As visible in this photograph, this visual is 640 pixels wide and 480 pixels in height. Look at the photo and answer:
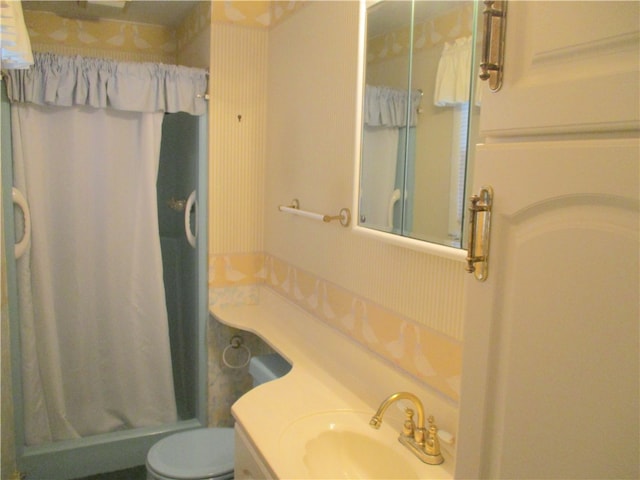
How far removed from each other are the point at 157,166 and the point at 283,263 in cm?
71

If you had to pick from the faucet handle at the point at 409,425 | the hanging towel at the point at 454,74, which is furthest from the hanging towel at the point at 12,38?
the faucet handle at the point at 409,425

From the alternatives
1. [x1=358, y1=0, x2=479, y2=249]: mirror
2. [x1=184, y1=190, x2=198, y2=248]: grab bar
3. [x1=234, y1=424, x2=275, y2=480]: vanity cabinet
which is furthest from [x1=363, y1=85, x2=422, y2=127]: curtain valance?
[x1=184, y1=190, x2=198, y2=248]: grab bar

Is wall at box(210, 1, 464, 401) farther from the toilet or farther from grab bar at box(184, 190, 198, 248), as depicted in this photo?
the toilet

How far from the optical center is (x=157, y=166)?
94.0 inches

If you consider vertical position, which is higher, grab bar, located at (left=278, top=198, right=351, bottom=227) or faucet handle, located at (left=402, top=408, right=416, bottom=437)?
grab bar, located at (left=278, top=198, right=351, bottom=227)

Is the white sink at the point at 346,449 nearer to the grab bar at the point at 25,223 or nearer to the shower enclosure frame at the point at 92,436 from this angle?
the shower enclosure frame at the point at 92,436

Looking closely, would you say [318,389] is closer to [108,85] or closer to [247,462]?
[247,462]

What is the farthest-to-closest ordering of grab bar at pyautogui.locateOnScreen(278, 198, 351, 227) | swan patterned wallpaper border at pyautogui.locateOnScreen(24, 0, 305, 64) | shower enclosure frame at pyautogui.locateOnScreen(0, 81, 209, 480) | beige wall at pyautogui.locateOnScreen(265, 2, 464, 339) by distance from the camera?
swan patterned wallpaper border at pyautogui.locateOnScreen(24, 0, 305, 64), shower enclosure frame at pyautogui.locateOnScreen(0, 81, 209, 480), grab bar at pyautogui.locateOnScreen(278, 198, 351, 227), beige wall at pyautogui.locateOnScreen(265, 2, 464, 339)

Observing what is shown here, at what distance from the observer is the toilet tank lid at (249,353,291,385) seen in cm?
201

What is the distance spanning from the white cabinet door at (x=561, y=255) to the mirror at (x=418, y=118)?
22.7 inches

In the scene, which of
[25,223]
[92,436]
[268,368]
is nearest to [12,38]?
[25,223]

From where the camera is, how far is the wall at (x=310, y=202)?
1.48 metres

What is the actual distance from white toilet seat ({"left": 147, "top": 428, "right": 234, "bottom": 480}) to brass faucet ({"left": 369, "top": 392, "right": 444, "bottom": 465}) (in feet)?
2.56

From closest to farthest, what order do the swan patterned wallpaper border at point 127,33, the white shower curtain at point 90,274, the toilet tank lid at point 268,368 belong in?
the toilet tank lid at point 268,368
the white shower curtain at point 90,274
the swan patterned wallpaper border at point 127,33
